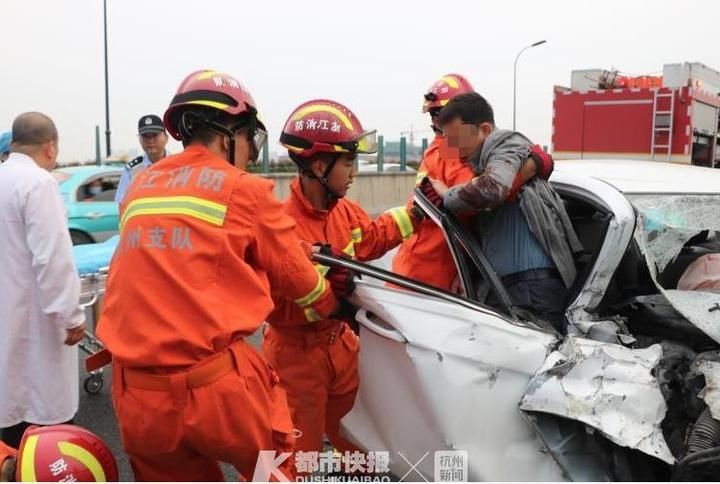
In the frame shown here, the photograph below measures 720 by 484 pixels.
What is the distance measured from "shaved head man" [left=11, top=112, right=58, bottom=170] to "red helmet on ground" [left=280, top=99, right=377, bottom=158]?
1.30 m

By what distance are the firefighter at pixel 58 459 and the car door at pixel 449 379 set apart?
37.8 inches

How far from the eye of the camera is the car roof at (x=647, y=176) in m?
2.80

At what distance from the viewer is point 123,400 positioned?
2.01 m

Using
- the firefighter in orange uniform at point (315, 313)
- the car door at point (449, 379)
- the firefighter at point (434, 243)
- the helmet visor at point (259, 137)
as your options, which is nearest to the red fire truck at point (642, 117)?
the firefighter at point (434, 243)

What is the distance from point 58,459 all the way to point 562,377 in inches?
60.9

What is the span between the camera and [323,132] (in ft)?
9.16

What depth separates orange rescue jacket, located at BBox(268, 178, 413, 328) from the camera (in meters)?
2.69

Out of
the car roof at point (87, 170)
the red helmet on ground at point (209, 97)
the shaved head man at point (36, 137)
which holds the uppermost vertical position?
the red helmet on ground at point (209, 97)

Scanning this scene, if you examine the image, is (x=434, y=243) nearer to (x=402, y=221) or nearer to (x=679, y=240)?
(x=402, y=221)

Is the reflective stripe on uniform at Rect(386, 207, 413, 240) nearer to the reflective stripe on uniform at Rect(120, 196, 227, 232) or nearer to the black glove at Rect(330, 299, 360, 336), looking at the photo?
the black glove at Rect(330, 299, 360, 336)

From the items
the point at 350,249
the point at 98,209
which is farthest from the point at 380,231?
the point at 98,209

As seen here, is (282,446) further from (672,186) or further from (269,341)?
(672,186)

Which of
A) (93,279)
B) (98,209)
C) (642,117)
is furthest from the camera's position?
(642,117)

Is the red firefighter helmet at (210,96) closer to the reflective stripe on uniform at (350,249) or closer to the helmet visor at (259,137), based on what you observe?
the helmet visor at (259,137)
